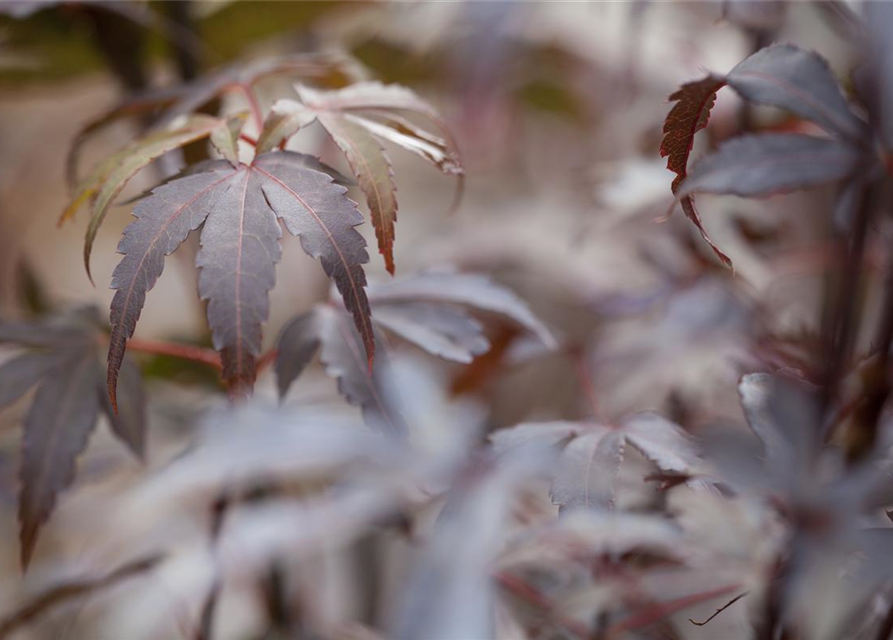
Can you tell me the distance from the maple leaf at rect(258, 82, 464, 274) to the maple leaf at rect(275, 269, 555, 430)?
71 millimetres

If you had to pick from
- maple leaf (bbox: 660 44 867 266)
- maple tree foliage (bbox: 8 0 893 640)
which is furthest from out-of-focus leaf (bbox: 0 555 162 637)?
maple leaf (bbox: 660 44 867 266)

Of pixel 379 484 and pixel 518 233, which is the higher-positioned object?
pixel 379 484

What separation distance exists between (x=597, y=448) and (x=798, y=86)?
0.20m

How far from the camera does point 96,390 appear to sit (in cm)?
45

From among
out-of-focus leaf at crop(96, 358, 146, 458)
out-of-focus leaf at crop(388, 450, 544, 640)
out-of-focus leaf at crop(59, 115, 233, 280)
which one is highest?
out-of-focus leaf at crop(59, 115, 233, 280)

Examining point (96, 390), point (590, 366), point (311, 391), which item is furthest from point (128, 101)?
point (590, 366)

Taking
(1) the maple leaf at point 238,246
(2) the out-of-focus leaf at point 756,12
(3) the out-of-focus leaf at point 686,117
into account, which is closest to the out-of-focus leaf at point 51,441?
(1) the maple leaf at point 238,246

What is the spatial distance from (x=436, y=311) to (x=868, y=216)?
238 mm

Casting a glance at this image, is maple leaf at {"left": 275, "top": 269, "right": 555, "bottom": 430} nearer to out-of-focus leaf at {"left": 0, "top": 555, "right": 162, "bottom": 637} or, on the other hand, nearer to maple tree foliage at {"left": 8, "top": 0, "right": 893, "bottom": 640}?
maple tree foliage at {"left": 8, "top": 0, "right": 893, "bottom": 640}

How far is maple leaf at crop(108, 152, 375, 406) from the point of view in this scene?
0.33 meters

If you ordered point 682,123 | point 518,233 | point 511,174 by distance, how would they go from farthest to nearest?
point 511,174, point 518,233, point 682,123

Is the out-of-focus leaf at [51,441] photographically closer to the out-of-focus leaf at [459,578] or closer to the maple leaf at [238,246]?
the maple leaf at [238,246]

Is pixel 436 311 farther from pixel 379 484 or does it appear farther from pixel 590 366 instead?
pixel 590 366

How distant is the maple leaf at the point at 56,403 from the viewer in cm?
42
